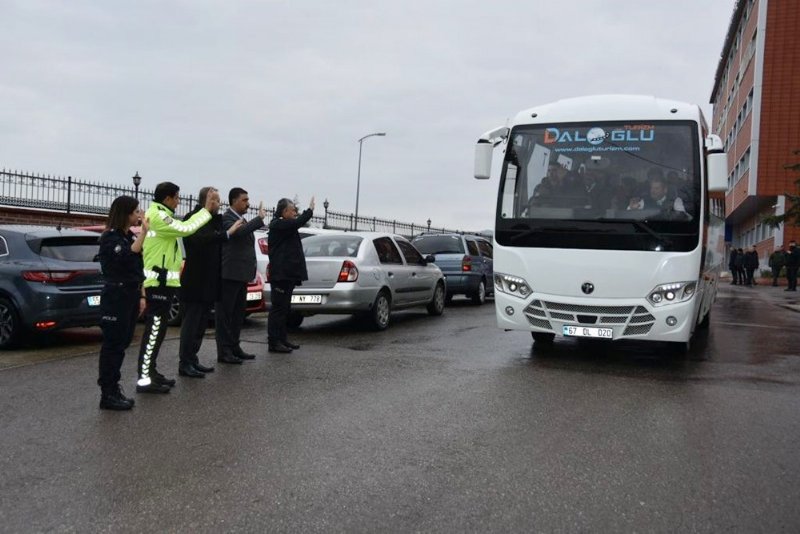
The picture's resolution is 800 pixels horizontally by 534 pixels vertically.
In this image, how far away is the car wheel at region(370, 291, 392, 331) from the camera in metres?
11.2

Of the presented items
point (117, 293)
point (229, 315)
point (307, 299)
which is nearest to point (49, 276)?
point (229, 315)

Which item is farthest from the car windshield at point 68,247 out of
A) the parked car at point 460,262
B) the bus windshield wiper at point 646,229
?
the parked car at point 460,262

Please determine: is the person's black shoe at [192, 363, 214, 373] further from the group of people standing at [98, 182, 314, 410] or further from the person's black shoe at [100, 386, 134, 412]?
the person's black shoe at [100, 386, 134, 412]

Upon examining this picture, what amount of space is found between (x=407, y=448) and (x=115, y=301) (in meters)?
2.58

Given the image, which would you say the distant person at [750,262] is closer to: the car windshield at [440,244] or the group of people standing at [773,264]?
the group of people standing at [773,264]

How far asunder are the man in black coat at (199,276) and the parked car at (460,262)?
32.9 feet

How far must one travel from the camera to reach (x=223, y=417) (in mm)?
5512

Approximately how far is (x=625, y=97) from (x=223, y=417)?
20.0 feet

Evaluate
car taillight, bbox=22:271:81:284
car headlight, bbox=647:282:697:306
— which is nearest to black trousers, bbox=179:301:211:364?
car taillight, bbox=22:271:81:284

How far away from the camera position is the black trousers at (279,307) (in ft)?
28.7

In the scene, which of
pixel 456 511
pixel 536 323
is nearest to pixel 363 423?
pixel 456 511

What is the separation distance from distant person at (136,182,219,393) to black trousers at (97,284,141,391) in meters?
0.52

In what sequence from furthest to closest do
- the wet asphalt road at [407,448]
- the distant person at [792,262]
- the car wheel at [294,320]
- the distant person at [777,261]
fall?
the distant person at [777,261], the distant person at [792,262], the car wheel at [294,320], the wet asphalt road at [407,448]

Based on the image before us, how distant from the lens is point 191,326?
702 centimetres
